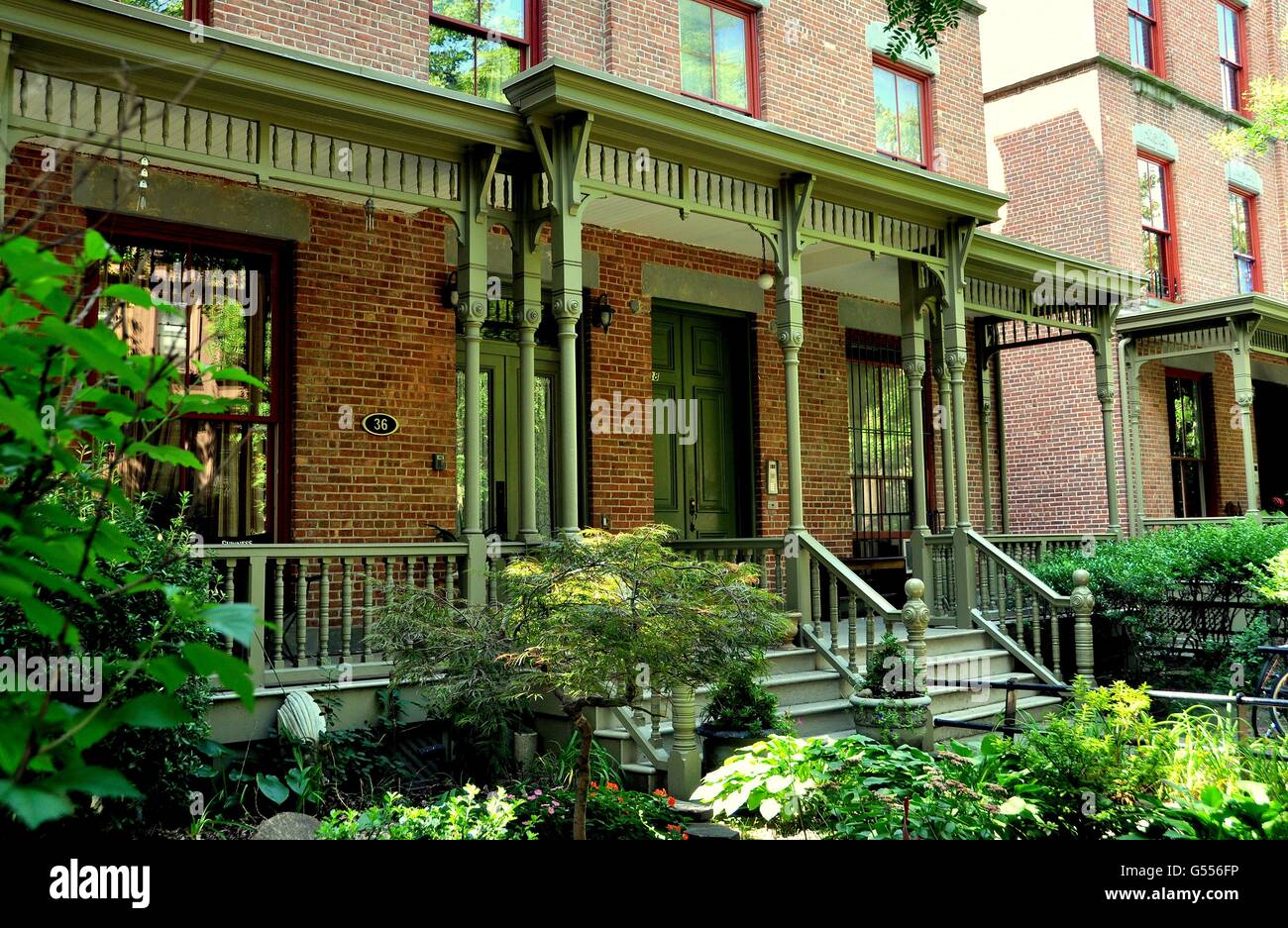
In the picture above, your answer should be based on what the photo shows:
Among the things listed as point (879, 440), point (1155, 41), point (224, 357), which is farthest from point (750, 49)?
point (1155, 41)

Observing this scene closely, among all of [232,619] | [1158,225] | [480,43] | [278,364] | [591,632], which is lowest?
[591,632]

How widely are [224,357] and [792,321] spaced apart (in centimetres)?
483

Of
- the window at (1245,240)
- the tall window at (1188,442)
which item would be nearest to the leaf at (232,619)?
the tall window at (1188,442)

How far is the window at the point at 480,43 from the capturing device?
10125 millimetres

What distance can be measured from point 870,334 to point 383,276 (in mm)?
7030

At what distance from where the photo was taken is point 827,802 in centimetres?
561

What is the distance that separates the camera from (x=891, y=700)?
24.6 feet

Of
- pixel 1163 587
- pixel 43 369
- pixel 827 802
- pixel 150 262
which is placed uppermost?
pixel 150 262

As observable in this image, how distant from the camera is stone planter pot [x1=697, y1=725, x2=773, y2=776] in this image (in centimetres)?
685

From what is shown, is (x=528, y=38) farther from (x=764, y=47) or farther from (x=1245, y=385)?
(x=1245, y=385)

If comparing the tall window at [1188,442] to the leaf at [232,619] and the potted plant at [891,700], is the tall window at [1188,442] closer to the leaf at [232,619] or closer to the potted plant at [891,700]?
the potted plant at [891,700]

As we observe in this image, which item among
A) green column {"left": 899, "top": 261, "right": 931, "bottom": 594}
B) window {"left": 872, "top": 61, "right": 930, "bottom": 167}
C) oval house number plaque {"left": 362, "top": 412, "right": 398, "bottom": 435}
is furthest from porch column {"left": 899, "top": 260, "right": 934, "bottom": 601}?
oval house number plaque {"left": 362, "top": 412, "right": 398, "bottom": 435}
